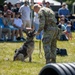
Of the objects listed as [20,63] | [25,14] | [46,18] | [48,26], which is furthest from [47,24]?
[25,14]

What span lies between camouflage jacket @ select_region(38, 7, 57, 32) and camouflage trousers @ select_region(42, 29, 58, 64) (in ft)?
0.60

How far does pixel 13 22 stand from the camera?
18531 mm

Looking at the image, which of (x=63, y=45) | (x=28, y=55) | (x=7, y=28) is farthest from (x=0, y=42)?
(x=28, y=55)

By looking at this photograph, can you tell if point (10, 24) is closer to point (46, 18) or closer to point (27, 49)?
point (27, 49)

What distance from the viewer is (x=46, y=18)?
34.4 ft

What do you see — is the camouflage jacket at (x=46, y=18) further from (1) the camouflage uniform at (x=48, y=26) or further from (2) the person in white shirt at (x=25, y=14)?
(2) the person in white shirt at (x=25, y=14)

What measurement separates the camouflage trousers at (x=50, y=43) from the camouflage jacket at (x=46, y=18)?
0.18 meters

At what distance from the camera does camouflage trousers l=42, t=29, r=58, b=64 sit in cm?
1052

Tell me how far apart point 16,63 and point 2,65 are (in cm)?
47

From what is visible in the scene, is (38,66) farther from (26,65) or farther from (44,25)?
(44,25)

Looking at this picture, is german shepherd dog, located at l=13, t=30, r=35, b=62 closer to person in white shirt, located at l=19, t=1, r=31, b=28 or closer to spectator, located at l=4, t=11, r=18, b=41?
spectator, located at l=4, t=11, r=18, b=41

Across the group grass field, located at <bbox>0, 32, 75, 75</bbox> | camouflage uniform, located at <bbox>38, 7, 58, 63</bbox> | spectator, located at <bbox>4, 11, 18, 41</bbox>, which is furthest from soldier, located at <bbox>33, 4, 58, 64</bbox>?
spectator, located at <bbox>4, 11, 18, 41</bbox>

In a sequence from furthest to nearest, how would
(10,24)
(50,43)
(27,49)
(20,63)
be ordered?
(10,24) < (27,49) < (20,63) < (50,43)

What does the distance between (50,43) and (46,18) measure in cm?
72
